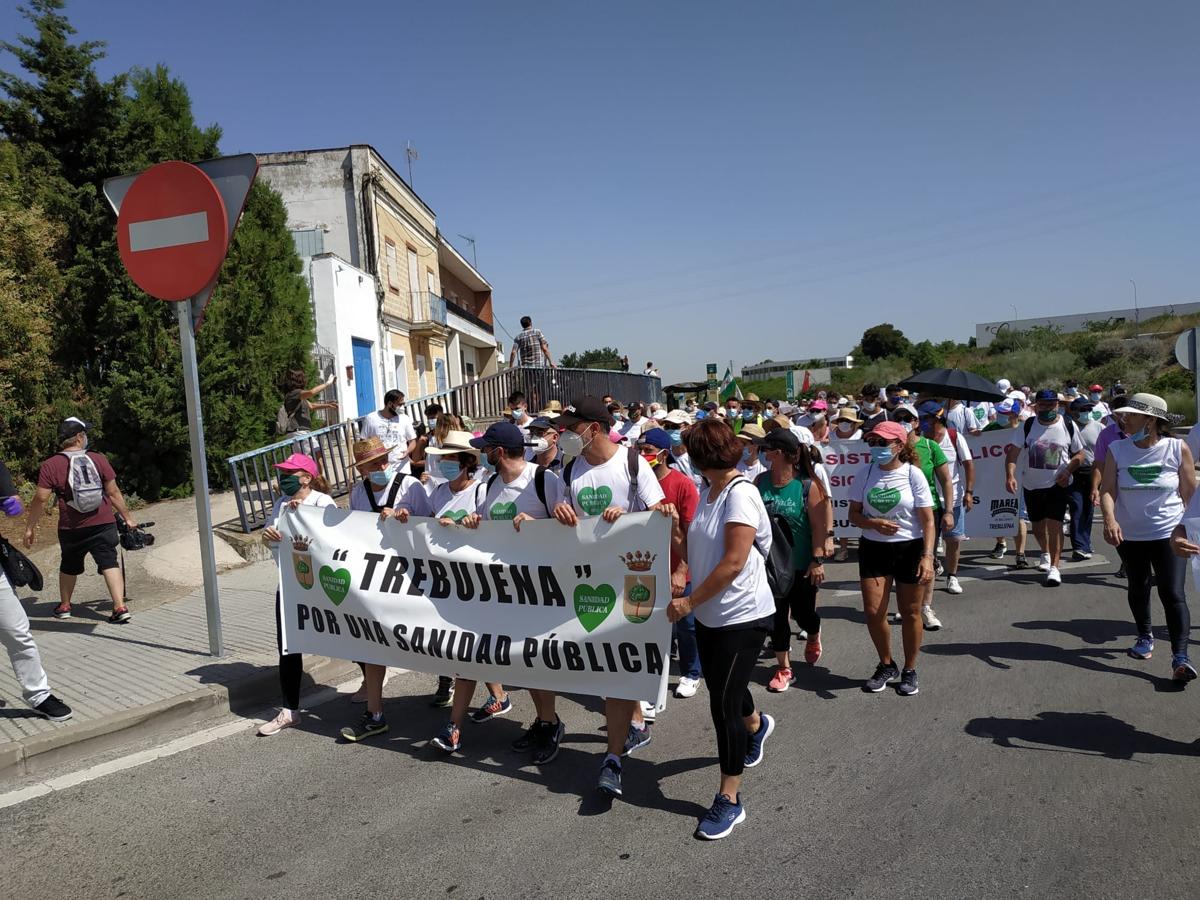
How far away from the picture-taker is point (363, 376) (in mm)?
20344

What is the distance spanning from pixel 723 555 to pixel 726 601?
216 millimetres

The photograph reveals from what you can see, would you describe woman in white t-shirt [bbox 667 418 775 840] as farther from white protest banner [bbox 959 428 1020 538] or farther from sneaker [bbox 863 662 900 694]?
white protest banner [bbox 959 428 1020 538]

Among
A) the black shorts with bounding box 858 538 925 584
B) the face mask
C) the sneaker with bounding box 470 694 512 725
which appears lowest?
the sneaker with bounding box 470 694 512 725

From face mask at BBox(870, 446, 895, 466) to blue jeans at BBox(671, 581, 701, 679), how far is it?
166 cm

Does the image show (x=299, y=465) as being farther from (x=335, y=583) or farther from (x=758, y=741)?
(x=758, y=741)

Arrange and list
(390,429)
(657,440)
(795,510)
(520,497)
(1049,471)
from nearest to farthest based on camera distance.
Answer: (520,497), (795,510), (657,440), (1049,471), (390,429)

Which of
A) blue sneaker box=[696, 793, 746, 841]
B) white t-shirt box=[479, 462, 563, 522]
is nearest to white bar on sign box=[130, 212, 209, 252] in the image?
white t-shirt box=[479, 462, 563, 522]

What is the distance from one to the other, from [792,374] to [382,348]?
771 inches

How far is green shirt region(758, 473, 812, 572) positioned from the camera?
5801mm

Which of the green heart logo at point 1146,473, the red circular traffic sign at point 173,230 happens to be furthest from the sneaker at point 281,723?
the green heart logo at point 1146,473

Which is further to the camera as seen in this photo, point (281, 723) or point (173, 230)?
point (173, 230)

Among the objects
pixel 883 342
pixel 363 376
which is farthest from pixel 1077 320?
pixel 363 376

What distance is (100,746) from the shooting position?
201 inches

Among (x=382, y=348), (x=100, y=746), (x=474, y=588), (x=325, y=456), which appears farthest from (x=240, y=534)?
(x=382, y=348)
